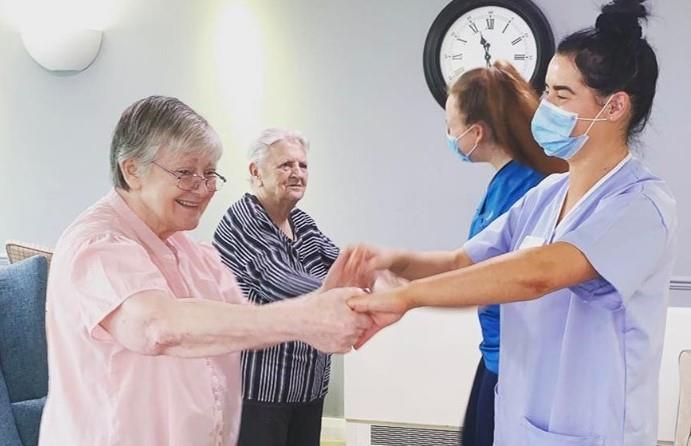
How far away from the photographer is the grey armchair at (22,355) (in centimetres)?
258

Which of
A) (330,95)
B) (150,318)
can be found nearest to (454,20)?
(330,95)

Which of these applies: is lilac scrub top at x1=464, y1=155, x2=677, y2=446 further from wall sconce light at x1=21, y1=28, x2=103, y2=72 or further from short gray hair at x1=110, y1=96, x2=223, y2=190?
wall sconce light at x1=21, y1=28, x2=103, y2=72

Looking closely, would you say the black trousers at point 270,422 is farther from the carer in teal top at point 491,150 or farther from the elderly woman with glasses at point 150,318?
the elderly woman with glasses at point 150,318

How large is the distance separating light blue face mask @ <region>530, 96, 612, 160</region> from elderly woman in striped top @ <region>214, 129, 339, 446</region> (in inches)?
44.1

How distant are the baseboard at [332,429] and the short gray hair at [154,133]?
2602 millimetres

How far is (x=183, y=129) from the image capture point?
1.72 meters

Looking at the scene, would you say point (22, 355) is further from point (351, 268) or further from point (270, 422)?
point (351, 268)

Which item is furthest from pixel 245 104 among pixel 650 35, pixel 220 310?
pixel 220 310

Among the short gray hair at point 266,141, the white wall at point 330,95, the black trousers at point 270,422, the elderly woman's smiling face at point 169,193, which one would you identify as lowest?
the black trousers at point 270,422

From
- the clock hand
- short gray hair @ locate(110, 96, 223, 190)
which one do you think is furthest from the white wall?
short gray hair @ locate(110, 96, 223, 190)

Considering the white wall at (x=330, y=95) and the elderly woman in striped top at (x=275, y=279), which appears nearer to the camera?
the elderly woman in striped top at (x=275, y=279)

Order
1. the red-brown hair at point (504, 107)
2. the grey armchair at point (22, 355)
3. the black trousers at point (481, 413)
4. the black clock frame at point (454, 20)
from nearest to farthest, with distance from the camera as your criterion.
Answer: the black trousers at point (481, 413)
the red-brown hair at point (504, 107)
the grey armchair at point (22, 355)
the black clock frame at point (454, 20)

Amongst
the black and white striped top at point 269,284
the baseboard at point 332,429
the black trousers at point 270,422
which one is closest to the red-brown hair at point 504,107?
the black and white striped top at point 269,284

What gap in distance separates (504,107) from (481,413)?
29.9 inches
